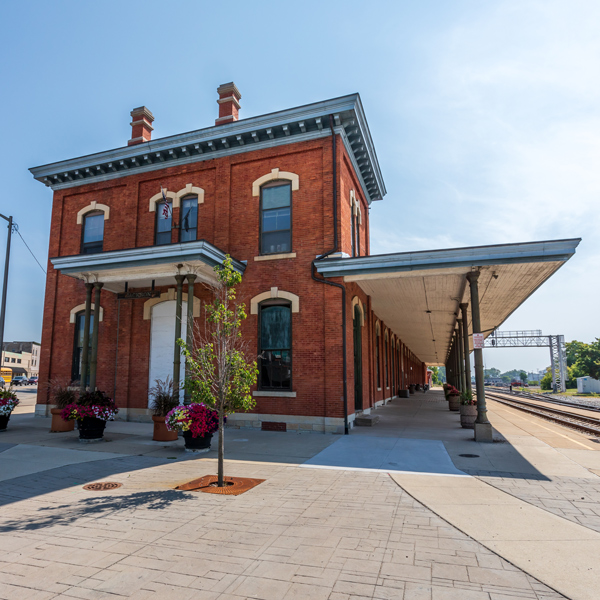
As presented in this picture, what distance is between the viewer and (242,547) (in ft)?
15.0

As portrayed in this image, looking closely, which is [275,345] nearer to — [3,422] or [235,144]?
[235,144]

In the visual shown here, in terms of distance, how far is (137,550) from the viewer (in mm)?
4508

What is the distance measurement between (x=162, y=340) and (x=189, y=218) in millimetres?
4764

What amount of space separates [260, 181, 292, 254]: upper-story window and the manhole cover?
30.4 feet

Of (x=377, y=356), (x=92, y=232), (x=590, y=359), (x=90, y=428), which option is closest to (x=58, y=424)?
(x=90, y=428)

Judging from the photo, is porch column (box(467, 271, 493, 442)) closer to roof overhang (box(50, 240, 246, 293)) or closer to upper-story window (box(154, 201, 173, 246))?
roof overhang (box(50, 240, 246, 293))

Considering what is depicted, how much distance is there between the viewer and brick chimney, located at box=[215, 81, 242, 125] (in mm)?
17250

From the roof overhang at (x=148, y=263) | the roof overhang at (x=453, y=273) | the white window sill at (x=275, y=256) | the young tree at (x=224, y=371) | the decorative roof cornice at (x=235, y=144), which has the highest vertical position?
the decorative roof cornice at (x=235, y=144)

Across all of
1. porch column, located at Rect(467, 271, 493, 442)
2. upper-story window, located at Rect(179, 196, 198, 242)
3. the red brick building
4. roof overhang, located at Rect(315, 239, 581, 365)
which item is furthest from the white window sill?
porch column, located at Rect(467, 271, 493, 442)

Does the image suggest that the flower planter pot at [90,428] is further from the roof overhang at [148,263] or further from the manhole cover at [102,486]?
the roof overhang at [148,263]

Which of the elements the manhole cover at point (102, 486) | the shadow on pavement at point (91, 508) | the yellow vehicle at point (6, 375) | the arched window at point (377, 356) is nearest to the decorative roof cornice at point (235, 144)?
the arched window at point (377, 356)

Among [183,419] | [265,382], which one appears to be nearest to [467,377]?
[265,382]

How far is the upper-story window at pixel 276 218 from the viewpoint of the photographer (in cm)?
1500

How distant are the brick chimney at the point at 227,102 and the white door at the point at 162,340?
769cm
